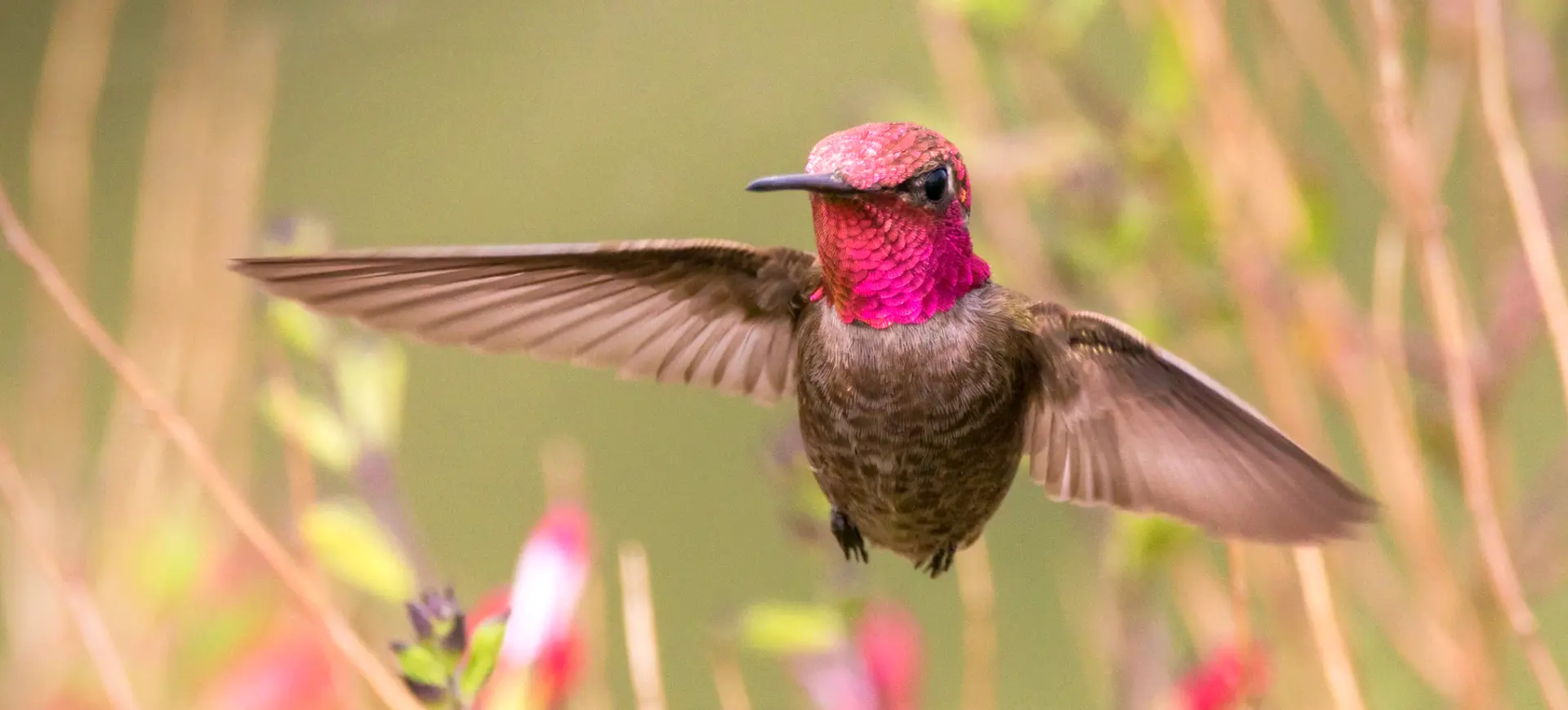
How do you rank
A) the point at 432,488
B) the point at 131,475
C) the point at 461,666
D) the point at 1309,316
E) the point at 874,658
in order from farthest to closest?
the point at 432,488 < the point at 131,475 < the point at 1309,316 < the point at 874,658 < the point at 461,666

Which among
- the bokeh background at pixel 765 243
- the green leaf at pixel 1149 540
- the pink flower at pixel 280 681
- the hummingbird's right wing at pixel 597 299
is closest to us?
the hummingbird's right wing at pixel 597 299

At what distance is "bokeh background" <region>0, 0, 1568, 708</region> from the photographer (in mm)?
831

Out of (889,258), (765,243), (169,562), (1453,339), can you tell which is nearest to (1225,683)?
(1453,339)

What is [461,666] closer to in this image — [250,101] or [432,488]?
[250,101]

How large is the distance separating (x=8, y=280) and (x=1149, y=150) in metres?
1.62

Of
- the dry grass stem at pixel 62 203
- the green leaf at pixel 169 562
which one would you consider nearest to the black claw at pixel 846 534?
the green leaf at pixel 169 562

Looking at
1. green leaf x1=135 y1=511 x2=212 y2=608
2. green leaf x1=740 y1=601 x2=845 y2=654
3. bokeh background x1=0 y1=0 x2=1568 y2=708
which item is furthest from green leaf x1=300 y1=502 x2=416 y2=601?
green leaf x1=135 y1=511 x2=212 y2=608

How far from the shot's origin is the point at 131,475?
1162mm

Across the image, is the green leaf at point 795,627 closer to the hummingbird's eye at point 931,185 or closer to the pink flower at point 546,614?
the pink flower at point 546,614

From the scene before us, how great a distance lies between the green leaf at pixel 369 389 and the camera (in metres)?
0.51

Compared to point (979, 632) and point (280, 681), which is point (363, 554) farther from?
point (280, 681)

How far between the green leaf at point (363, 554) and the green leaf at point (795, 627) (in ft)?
0.80

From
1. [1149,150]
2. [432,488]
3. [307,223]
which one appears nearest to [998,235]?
[1149,150]

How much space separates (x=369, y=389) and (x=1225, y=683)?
1.44 feet
